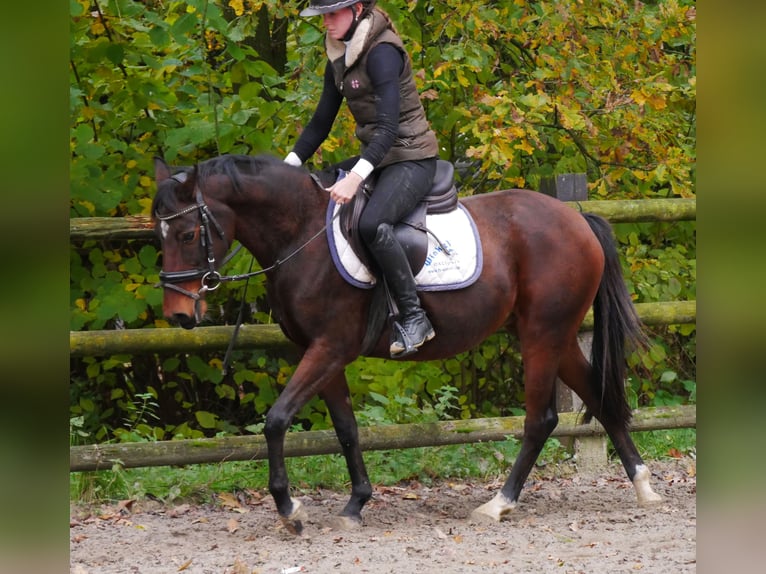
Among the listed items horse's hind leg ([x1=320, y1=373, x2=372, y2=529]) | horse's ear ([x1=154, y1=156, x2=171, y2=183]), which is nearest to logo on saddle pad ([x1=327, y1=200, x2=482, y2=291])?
horse's hind leg ([x1=320, y1=373, x2=372, y2=529])

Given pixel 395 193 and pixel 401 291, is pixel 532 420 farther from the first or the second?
pixel 395 193

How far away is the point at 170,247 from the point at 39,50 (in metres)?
3.84

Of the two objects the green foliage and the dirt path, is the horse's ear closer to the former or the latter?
the green foliage

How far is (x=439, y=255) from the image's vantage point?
506cm

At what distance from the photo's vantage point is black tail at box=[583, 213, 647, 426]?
5.66 m

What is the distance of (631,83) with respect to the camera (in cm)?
675

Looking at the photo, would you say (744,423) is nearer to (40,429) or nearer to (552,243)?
(40,429)

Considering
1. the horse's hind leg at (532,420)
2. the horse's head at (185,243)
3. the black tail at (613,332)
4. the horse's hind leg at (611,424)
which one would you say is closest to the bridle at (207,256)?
the horse's head at (185,243)

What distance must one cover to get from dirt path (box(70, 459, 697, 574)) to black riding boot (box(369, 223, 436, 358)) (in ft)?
3.32

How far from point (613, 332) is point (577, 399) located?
1052 mm

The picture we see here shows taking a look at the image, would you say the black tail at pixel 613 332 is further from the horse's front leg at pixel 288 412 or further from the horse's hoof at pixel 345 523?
the horse's front leg at pixel 288 412

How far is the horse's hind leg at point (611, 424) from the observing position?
221 inches

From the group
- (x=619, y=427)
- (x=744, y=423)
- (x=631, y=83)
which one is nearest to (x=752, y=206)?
(x=744, y=423)

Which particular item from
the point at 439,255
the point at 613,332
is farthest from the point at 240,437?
the point at 613,332
